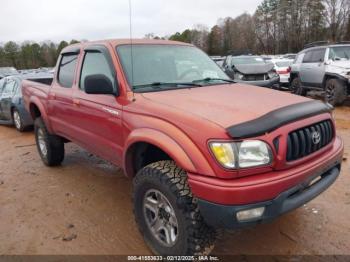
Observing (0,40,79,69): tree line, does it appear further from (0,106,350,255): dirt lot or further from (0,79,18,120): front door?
(0,106,350,255): dirt lot

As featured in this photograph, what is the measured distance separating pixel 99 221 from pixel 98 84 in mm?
1502

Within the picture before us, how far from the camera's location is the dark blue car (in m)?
8.67

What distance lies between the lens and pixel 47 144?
17.9 feet

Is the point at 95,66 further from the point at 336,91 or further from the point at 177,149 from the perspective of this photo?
the point at 336,91

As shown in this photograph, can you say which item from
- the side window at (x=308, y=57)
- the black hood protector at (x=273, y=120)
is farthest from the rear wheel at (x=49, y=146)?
the side window at (x=308, y=57)

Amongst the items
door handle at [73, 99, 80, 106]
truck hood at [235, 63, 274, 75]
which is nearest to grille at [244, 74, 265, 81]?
truck hood at [235, 63, 274, 75]

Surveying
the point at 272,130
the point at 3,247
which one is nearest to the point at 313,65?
the point at 272,130

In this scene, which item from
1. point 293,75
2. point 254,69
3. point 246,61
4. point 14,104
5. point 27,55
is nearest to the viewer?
point 14,104

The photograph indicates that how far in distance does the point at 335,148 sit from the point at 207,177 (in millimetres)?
1399

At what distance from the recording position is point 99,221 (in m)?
3.79

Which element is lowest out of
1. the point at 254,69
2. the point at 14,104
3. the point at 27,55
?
the point at 14,104

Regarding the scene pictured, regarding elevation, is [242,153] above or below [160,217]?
above

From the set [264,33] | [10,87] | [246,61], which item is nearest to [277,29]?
→ [264,33]

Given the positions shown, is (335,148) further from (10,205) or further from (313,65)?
(313,65)
